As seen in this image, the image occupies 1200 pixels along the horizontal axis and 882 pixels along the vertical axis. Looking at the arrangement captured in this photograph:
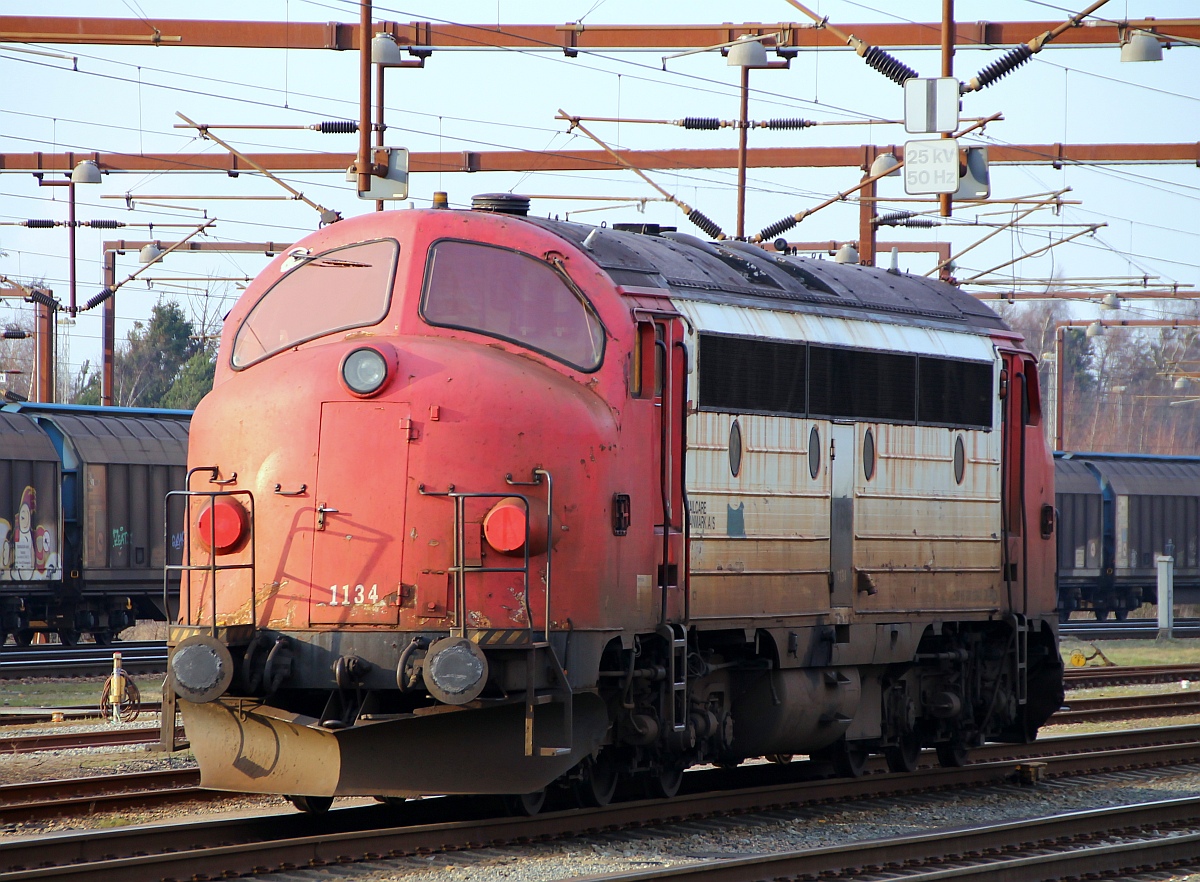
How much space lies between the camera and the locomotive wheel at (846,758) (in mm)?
14016

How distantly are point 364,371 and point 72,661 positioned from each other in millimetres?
15664

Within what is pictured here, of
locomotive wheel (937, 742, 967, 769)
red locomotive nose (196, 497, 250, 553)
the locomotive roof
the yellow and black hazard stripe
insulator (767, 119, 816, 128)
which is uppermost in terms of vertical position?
insulator (767, 119, 816, 128)

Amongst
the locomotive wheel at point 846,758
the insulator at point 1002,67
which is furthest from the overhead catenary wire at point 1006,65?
the locomotive wheel at point 846,758

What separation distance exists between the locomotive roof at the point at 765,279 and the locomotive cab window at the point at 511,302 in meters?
0.48

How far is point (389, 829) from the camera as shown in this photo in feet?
33.7

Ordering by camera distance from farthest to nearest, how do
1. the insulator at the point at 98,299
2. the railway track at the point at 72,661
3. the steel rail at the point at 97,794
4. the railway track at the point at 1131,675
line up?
1. the insulator at the point at 98,299
2. the railway track at the point at 1131,675
3. the railway track at the point at 72,661
4. the steel rail at the point at 97,794

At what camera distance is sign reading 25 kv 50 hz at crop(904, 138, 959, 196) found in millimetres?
20172

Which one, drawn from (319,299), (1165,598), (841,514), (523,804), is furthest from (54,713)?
(1165,598)

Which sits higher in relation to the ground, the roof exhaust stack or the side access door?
the roof exhaust stack

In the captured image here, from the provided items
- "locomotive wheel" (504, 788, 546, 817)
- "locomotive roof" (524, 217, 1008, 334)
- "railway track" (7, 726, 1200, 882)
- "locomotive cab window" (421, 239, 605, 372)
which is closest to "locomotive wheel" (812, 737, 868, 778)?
"railway track" (7, 726, 1200, 882)

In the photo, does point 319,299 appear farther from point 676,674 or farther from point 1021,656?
point 1021,656

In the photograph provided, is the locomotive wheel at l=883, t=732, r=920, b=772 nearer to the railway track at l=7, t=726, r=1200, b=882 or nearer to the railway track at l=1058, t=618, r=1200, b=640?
the railway track at l=7, t=726, r=1200, b=882

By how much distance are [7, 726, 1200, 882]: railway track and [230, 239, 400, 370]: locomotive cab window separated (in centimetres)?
308

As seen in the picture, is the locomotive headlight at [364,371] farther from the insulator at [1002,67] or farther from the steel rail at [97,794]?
the insulator at [1002,67]
